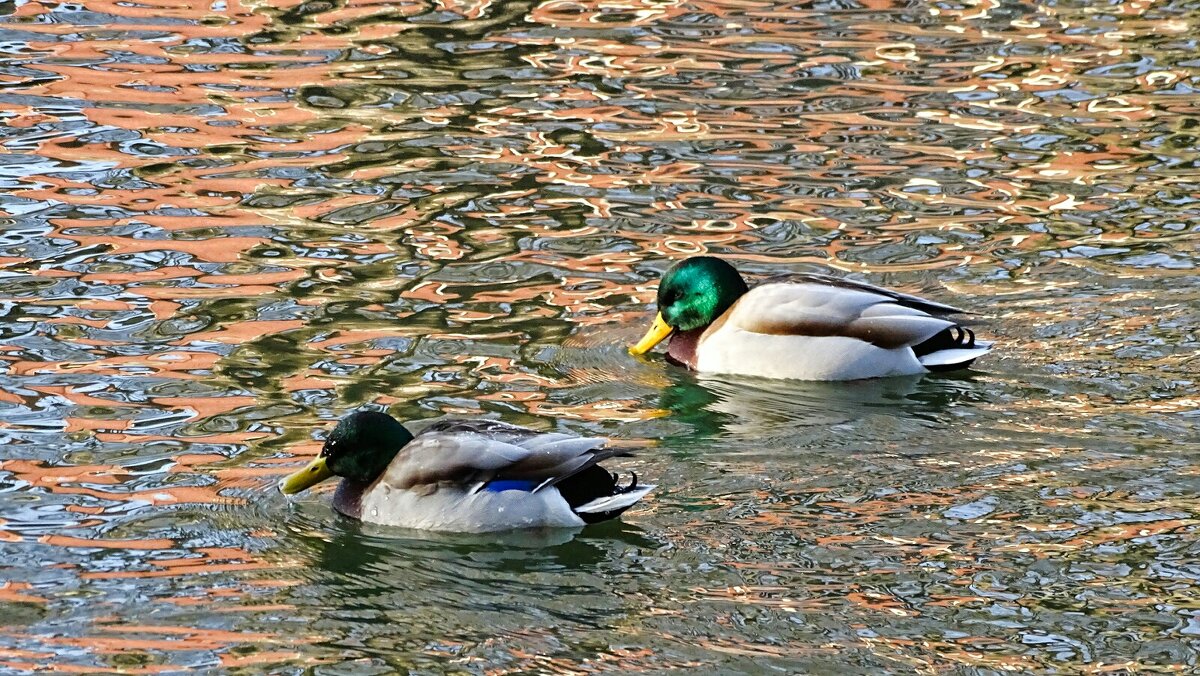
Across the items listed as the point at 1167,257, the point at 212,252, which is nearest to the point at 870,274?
the point at 1167,257

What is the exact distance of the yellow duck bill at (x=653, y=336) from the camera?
983cm

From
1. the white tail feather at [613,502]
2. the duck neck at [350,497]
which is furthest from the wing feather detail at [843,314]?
the duck neck at [350,497]

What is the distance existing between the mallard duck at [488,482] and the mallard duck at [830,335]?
2116 mm

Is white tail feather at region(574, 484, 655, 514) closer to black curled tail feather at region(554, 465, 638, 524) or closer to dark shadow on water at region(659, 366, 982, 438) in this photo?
black curled tail feather at region(554, 465, 638, 524)

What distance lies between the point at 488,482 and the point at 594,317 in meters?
2.90

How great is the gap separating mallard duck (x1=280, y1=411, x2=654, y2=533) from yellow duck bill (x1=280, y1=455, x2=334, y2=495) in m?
0.06

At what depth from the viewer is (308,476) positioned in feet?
24.9

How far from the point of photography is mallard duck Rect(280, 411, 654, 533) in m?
7.30

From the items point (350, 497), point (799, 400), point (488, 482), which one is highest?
point (488, 482)

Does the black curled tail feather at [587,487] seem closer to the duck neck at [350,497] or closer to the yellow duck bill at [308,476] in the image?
the duck neck at [350,497]

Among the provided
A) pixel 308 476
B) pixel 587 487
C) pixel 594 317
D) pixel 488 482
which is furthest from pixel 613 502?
pixel 594 317

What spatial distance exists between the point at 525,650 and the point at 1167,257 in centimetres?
553

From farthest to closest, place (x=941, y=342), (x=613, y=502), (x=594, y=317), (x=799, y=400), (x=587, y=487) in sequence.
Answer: (x=594, y=317), (x=941, y=342), (x=799, y=400), (x=587, y=487), (x=613, y=502)

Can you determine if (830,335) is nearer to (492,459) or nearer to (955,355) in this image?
(955,355)
